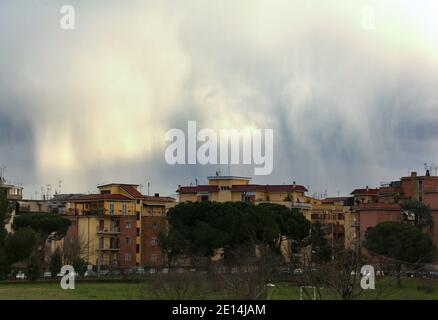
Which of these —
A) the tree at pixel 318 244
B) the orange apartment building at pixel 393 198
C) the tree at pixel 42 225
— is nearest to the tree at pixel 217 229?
the tree at pixel 318 244

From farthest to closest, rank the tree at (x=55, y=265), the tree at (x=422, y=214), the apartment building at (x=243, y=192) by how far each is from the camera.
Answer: the apartment building at (x=243, y=192)
the tree at (x=422, y=214)
the tree at (x=55, y=265)

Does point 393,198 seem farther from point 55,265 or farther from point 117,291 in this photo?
point 117,291

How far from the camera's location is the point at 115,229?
222 ft

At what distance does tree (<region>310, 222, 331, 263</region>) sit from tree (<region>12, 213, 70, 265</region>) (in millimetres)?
17250

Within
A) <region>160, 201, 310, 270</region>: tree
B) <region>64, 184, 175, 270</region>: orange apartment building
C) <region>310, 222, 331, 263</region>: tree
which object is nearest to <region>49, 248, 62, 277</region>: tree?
<region>160, 201, 310, 270</region>: tree

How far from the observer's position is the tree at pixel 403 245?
159 feet

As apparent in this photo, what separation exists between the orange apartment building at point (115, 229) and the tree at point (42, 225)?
818 centimetres

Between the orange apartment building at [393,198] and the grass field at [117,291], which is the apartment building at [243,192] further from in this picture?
the grass field at [117,291]

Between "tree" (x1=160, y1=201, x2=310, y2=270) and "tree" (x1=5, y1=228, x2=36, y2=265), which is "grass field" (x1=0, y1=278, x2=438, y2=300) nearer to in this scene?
"tree" (x1=5, y1=228, x2=36, y2=265)

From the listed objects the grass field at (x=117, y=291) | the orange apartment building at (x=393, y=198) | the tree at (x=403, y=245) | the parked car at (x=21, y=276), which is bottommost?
the grass field at (x=117, y=291)

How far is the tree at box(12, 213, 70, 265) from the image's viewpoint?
56381 millimetres

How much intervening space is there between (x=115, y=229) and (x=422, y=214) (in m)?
24.5
